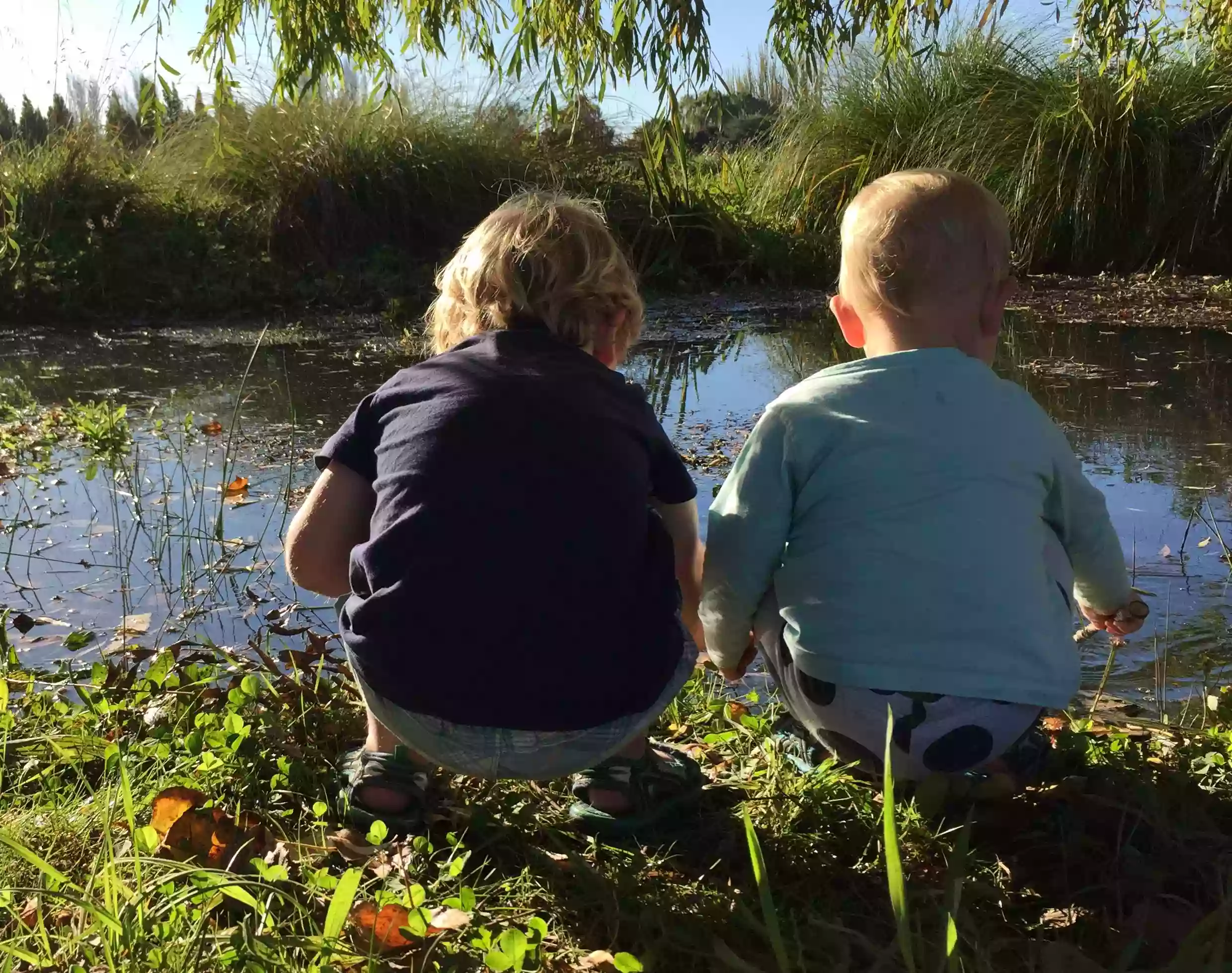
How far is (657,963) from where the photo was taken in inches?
58.7

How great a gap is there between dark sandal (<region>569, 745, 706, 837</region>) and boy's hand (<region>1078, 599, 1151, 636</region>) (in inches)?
33.2

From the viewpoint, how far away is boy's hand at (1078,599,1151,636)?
2.02 metres

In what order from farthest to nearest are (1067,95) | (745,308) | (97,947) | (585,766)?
(1067,95), (745,308), (585,766), (97,947)

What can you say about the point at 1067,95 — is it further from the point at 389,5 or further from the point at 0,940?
the point at 0,940

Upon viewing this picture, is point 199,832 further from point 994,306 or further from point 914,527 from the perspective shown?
point 994,306

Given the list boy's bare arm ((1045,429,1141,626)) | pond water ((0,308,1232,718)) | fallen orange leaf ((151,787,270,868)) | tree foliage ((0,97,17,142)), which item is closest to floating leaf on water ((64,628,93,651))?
pond water ((0,308,1232,718))

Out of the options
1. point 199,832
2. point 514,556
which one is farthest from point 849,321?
point 199,832

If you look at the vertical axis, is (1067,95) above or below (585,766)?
above

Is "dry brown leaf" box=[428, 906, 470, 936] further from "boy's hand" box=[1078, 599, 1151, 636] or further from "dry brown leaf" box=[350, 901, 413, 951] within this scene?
"boy's hand" box=[1078, 599, 1151, 636]

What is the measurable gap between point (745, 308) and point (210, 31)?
18.6 ft

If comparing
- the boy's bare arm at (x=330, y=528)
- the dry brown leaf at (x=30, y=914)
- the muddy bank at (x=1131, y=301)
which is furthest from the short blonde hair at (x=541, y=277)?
the muddy bank at (x=1131, y=301)

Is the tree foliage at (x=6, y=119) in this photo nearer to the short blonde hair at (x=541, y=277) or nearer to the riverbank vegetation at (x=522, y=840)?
the riverbank vegetation at (x=522, y=840)

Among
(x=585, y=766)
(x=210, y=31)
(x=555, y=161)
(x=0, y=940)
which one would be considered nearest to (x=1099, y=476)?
(x=585, y=766)

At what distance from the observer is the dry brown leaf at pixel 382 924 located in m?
1.47
